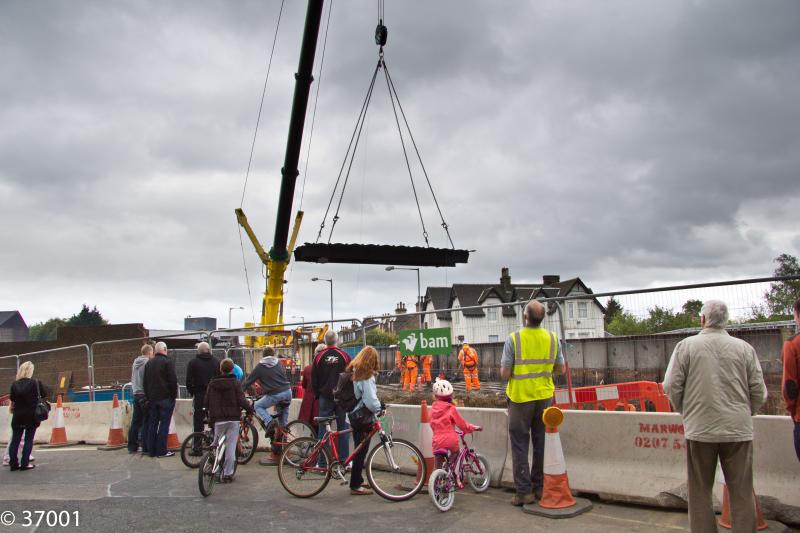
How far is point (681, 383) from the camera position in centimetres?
501

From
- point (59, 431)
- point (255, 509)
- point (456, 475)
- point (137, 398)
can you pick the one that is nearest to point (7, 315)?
point (59, 431)

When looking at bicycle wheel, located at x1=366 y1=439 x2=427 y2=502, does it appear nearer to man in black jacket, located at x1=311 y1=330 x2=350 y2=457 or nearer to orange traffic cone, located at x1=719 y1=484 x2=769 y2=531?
man in black jacket, located at x1=311 y1=330 x2=350 y2=457

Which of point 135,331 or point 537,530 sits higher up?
point 135,331

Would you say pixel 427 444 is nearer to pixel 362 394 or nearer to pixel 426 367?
pixel 362 394

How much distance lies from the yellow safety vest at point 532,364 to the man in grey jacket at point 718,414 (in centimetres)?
189

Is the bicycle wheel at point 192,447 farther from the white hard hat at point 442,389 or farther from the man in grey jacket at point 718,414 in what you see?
the man in grey jacket at point 718,414

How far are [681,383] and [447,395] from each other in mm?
2806

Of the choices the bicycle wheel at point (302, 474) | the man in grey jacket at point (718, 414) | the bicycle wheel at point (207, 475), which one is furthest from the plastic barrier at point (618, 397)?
the bicycle wheel at point (207, 475)

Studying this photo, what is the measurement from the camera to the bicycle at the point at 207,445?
9.88 metres

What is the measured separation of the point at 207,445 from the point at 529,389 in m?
5.43

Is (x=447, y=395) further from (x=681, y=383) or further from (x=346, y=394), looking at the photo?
(x=681, y=383)

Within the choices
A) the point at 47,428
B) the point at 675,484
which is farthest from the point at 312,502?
the point at 47,428

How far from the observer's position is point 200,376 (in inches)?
423

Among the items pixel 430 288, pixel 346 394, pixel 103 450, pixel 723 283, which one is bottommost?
pixel 103 450
